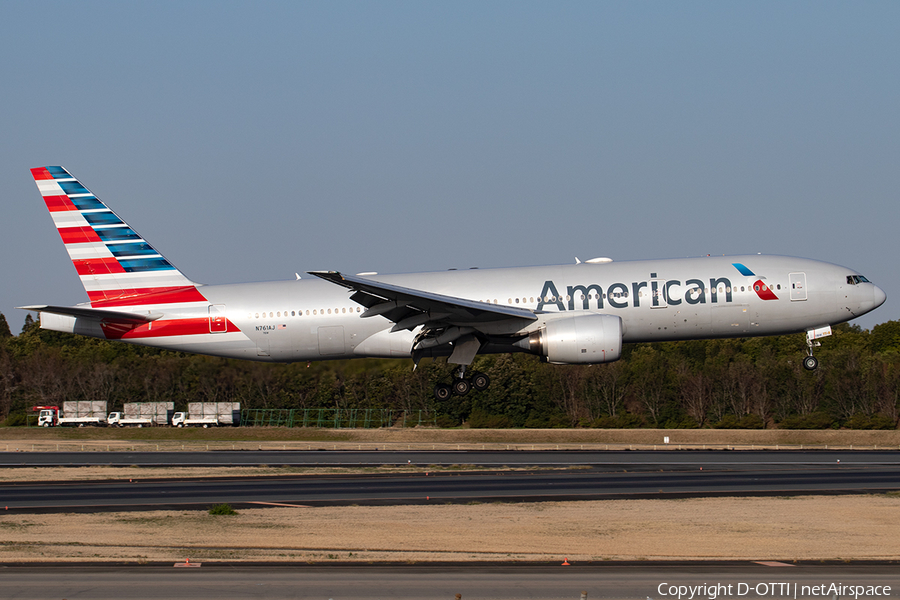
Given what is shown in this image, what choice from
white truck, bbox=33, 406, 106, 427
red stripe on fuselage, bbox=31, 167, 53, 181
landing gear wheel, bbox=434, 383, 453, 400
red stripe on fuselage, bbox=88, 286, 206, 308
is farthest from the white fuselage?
white truck, bbox=33, 406, 106, 427

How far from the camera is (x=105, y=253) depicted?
39.0 metres

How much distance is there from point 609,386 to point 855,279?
41670 millimetres

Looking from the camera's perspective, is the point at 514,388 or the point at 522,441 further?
the point at 514,388

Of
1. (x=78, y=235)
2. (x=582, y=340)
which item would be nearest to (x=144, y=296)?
(x=78, y=235)

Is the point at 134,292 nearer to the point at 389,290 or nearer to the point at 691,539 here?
the point at 389,290

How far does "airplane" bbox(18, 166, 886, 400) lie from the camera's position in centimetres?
3359

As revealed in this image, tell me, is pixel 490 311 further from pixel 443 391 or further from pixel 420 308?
pixel 443 391

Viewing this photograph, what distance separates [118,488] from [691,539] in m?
21.9

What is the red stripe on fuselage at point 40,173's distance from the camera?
1593 inches

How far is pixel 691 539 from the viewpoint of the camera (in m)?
23.6

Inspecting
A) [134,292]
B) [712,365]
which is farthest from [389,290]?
[712,365]

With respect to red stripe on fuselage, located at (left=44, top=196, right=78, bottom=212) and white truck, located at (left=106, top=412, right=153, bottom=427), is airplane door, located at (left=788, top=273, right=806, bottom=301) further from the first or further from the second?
white truck, located at (left=106, top=412, right=153, bottom=427)

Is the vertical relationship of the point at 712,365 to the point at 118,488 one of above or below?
above
